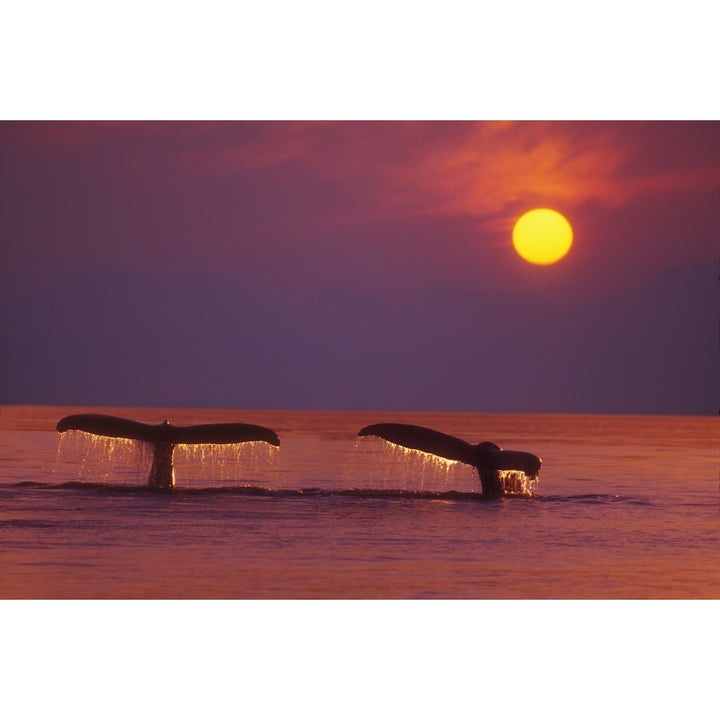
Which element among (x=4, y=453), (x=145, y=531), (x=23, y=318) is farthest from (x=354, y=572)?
(x=4, y=453)

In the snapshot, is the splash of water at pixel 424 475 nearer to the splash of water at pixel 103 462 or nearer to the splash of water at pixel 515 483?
the splash of water at pixel 515 483

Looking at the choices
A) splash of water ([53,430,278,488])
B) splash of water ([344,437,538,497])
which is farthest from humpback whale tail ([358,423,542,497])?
splash of water ([53,430,278,488])

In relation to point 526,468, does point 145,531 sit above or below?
below

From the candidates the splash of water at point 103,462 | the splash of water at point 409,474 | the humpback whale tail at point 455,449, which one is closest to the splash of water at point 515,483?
the splash of water at point 409,474

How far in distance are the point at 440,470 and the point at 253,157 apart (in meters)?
18.3

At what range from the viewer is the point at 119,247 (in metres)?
23.0

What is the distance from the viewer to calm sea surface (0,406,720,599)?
16031 millimetres

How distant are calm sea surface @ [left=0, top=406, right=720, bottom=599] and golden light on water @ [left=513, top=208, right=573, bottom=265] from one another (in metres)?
5.13

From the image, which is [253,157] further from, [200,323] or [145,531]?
[145,531]

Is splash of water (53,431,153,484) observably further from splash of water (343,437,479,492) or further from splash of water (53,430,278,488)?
splash of water (343,437,479,492)

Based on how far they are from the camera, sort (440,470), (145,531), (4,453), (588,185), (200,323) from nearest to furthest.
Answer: (145,531)
(588,185)
(200,323)
(440,470)
(4,453)

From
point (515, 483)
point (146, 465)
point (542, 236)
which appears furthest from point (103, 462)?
point (542, 236)

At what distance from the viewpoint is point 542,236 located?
2450 cm

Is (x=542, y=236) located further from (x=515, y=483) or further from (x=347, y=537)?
(x=347, y=537)
